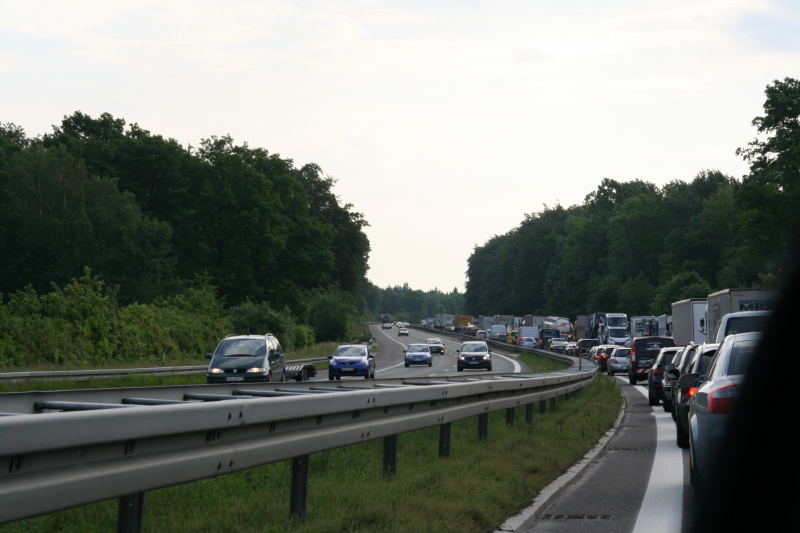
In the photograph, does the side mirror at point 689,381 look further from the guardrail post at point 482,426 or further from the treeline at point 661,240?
the treeline at point 661,240

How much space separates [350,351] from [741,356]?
3164 cm

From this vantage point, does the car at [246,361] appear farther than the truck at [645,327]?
No

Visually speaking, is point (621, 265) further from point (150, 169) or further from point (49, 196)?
point (49, 196)

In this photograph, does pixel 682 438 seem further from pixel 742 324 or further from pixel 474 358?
pixel 474 358

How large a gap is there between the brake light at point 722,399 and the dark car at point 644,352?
30693 millimetres

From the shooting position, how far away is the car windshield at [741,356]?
8.62m

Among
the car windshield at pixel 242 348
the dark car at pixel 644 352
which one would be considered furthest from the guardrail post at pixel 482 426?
the dark car at pixel 644 352

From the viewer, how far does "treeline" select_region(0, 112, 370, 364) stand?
5997 cm

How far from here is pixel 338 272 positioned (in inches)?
3745

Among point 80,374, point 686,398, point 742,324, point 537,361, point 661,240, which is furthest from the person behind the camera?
point 661,240

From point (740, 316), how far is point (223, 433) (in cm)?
1596

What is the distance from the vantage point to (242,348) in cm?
2661

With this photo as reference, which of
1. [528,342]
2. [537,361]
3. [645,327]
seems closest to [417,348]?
[537,361]

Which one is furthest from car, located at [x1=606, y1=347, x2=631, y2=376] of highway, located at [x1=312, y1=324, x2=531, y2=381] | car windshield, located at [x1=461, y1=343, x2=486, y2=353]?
car windshield, located at [x1=461, y1=343, x2=486, y2=353]
